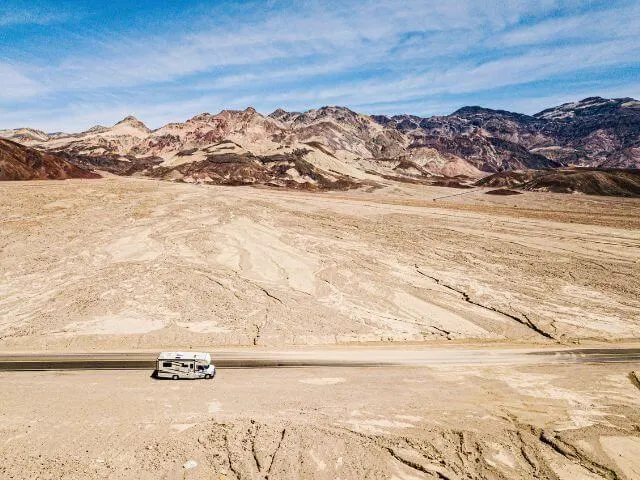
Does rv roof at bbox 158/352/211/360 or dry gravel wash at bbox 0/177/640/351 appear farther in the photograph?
dry gravel wash at bbox 0/177/640/351

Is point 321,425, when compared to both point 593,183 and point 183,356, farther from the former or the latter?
point 593,183

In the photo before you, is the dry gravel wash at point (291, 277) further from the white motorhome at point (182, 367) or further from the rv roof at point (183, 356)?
the white motorhome at point (182, 367)

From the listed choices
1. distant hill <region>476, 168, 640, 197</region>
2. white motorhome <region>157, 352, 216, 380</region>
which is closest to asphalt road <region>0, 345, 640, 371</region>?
white motorhome <region>157, 352, 216, 380</region>

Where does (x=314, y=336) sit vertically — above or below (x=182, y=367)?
below

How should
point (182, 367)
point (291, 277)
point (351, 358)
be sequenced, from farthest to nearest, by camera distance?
point (291, 277)
point (351, 358)
point (182, 367)

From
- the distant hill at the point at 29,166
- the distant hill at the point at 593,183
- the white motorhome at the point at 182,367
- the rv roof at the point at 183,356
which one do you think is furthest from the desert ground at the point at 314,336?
the distant hill at the point at 593,183

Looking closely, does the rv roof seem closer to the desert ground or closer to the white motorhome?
the white motorhome

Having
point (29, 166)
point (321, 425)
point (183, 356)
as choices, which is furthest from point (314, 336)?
point (29, 166)
